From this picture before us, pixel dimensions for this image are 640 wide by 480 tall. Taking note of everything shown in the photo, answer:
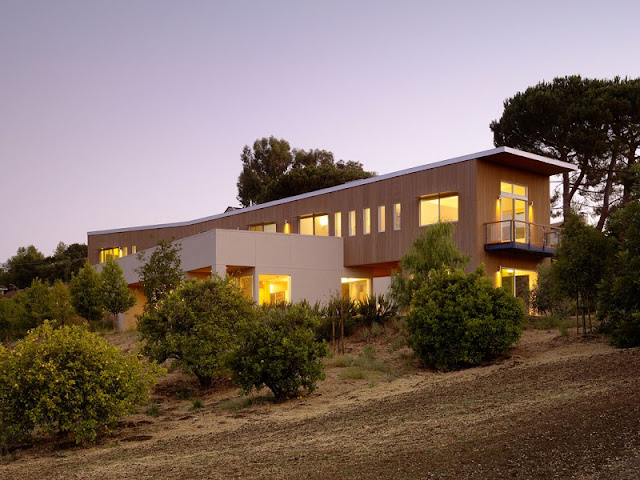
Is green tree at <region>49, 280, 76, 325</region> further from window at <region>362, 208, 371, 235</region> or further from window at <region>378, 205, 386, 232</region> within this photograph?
window at <region>378, 205, 386, 232</region>

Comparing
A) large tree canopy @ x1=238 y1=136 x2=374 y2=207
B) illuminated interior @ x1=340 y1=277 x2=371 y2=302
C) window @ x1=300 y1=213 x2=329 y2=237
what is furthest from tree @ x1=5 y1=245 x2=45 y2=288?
illuminated interior @ x1=340 y1=277 x2=371 y2=302

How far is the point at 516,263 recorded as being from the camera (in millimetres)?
26547

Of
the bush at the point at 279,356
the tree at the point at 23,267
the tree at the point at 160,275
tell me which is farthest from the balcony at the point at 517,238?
the tree at the point at 23,267

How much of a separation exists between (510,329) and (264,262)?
46.7ft

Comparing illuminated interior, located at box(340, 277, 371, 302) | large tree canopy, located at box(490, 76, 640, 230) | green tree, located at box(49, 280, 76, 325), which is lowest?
green tree, located at box(49, 280, 76, 325)

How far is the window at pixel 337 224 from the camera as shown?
30.5 m

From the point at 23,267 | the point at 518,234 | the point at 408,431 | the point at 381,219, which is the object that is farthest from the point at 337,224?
the point at 23,267

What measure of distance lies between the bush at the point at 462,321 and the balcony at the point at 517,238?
9.46m

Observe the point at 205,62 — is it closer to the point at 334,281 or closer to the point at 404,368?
the point at 334,281

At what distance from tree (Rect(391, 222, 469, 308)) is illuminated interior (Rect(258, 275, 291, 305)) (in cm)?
807

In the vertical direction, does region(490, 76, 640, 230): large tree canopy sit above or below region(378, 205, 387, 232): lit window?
above

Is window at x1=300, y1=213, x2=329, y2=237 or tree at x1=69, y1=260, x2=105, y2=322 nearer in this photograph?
tree at x1=69, y1=260, x2=105, y2=322

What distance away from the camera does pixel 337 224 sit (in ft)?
101

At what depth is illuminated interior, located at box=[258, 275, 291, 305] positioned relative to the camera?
92.8 ft
